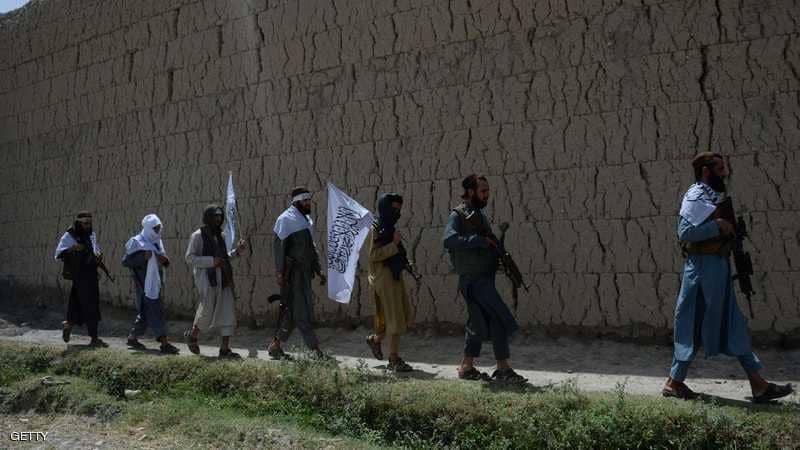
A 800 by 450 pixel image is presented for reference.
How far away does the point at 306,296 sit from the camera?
6613mm

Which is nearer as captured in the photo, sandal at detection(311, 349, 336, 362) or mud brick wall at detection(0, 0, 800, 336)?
mud brick wall at detection(0, 0, 800, 336)

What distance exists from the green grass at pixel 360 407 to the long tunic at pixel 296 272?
1.66 ft

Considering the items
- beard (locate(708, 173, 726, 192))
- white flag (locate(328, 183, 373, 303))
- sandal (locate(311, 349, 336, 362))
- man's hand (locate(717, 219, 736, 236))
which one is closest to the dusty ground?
sandal (locate(311, 349, 336, 362))

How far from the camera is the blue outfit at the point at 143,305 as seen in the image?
7664 millimetres

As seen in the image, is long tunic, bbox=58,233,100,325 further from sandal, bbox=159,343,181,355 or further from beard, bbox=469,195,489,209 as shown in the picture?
beard, bbox=469,195,489,209

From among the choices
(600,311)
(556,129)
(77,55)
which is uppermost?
(77,55)

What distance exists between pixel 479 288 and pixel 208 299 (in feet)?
8.62

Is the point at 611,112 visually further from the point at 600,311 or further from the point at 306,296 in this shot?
the point at 306,296

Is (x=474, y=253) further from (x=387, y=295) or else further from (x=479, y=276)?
(x=387, y=295)

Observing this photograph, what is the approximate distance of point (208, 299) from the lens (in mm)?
7000

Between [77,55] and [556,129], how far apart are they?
7.01 metres

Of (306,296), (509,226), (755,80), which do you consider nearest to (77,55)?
(306,296)

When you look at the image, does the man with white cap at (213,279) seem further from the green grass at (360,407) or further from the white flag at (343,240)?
the white flag at (343,240)

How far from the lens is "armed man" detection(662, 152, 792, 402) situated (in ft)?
15.0
